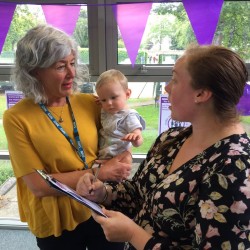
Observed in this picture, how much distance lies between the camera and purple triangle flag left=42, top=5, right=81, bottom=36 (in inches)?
73.1

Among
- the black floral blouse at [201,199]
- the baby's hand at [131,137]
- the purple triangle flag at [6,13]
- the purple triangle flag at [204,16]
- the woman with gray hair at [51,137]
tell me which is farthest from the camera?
the purple triangle flag at [6,13]

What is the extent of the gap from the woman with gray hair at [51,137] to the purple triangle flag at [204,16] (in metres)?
0.77

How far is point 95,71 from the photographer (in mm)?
2127

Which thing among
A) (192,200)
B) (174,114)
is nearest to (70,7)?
Answer: (174,114)

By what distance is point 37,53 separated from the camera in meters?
1.29

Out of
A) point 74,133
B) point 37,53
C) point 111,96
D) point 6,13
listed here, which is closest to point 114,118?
point 111,96

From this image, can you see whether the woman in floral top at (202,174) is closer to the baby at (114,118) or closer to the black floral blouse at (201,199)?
the black floral blouse at (201,199)

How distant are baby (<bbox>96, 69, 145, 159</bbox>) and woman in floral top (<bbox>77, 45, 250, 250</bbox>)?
17.2 inches

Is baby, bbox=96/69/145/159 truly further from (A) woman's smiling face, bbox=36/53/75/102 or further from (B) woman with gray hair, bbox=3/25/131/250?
(A) woman's smiling face, bbox=36/53/75/102

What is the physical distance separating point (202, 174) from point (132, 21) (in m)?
1.25

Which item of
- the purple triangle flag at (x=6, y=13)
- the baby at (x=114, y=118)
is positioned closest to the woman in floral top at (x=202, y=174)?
the baby at (x=114, y=118)

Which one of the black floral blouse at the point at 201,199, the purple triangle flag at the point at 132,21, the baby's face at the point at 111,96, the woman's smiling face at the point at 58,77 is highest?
the purple triangle flag at the point at 132,21

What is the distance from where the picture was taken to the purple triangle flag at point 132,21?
1825mm

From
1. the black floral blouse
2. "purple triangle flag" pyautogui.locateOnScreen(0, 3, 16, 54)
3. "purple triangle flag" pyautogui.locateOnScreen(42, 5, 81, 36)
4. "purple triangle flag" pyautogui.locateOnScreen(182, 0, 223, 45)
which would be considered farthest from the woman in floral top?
"purple triangle flag" pyautogui.locateOnScreen(0, 3, 16, 54)
